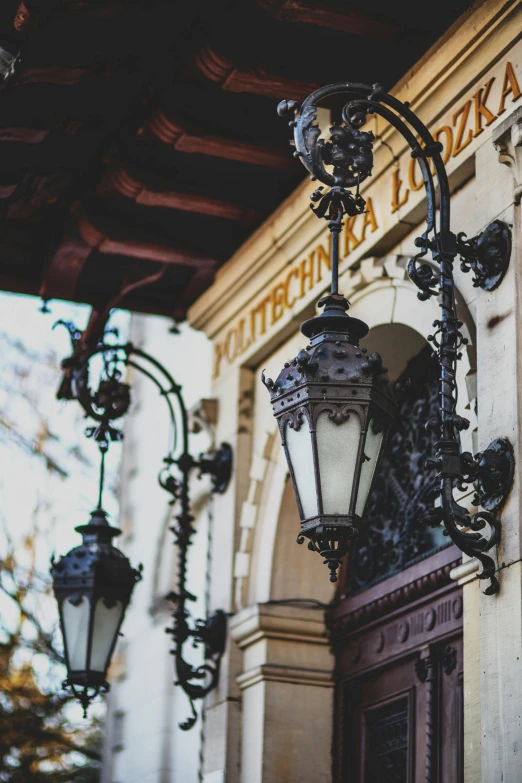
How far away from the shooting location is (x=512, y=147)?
568cm

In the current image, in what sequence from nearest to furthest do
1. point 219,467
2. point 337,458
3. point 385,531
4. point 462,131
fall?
point 337,458
point 462,131
point 385,531
point 219,467

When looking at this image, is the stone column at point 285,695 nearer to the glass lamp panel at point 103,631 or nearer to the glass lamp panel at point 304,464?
the glass lamp panel at point 103,631

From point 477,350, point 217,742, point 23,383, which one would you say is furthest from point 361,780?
point 23,383

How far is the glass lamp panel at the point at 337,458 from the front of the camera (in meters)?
4.79

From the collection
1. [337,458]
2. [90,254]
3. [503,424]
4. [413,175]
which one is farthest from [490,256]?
[90,254]

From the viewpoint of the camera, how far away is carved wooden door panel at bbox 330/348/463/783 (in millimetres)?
6488

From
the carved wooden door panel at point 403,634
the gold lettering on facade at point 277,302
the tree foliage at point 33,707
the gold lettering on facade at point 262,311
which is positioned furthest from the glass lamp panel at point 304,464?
the tree foliage at point 33,707

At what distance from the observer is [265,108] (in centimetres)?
722

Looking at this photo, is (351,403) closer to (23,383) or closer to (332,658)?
(332,658)

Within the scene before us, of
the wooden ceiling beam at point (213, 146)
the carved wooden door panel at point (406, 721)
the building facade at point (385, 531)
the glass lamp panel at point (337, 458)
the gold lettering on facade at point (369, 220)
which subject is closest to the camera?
the glass lamp panel at point (337, 458)

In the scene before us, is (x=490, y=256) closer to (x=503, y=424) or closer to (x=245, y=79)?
(x=503, y=424)

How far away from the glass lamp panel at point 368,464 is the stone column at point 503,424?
61cm

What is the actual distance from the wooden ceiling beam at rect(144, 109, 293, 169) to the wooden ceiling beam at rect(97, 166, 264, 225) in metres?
0.35

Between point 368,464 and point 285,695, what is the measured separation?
2843mm
